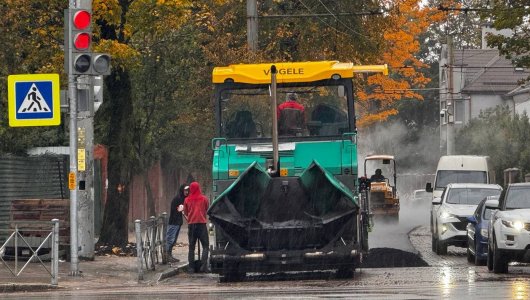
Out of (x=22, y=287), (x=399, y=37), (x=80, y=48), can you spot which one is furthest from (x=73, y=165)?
(x=399, y=37)

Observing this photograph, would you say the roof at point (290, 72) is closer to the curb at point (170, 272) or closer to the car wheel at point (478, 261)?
the curb at point (170, 272)

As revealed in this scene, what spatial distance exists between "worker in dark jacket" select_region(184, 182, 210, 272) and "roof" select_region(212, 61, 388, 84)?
363 cm

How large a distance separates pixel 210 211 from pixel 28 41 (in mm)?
7309

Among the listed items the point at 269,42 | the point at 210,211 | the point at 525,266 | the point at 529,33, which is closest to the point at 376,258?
the point at 525,266

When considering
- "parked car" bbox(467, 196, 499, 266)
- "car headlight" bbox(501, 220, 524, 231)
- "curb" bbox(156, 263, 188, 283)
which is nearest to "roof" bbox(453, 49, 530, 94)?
"parked car" bbox(467, 196, 499, 266)

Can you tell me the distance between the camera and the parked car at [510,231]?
21.0 m

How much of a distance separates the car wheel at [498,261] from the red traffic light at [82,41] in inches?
294

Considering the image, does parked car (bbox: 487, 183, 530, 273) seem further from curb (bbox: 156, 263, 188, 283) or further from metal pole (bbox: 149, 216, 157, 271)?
metal pole (bbox: 149, 216, 157, 271)

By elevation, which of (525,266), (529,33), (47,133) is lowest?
(525,266)

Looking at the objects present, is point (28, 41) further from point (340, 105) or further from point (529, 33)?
point (529, 33)

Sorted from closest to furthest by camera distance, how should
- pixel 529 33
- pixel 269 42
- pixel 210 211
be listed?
pixel 210 211 < pixel 529 33 < pixel 269 42

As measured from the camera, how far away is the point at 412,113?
309ft

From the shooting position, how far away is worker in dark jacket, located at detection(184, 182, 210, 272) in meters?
24.9

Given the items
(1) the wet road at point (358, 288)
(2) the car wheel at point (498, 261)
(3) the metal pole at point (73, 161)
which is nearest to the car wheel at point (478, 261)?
(1) the wet road at point (358, 288)
